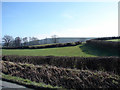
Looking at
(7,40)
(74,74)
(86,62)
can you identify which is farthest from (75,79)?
(7,40)

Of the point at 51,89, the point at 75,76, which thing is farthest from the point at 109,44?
the point at 51,89

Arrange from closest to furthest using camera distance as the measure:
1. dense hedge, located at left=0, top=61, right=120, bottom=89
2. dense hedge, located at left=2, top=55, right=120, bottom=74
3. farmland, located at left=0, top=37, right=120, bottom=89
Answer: dense hedge, located at left=0, top=61, right=120, bottom=89 → farmland, located at left=0, top=37, right=120, bottom=89 → dense hedge, located at left=2, top=55, right=120, bottom=74

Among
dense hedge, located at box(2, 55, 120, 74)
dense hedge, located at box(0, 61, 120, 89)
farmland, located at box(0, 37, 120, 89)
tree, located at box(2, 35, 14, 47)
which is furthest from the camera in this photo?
tree, located at box(2, 35, 14, 47)

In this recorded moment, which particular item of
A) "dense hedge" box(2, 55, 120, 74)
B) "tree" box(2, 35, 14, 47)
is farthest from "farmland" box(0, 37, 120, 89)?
"tree" box(2, 35, 14, 47)

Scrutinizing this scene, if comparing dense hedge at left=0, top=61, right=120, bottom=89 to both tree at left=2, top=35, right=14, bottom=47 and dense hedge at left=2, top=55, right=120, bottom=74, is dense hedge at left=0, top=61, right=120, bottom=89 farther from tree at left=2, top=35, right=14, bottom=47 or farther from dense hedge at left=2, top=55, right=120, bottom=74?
tree at left=2, top=35, right=14, bottom=47

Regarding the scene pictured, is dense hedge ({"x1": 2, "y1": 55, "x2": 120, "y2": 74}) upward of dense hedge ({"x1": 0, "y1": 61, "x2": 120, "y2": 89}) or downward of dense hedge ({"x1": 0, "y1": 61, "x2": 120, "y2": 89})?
upward

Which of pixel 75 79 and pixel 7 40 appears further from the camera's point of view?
pixel 7 40

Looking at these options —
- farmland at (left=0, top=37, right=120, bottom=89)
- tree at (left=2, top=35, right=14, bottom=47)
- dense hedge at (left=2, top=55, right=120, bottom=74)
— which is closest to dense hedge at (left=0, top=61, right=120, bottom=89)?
farmland at (left=0, top=37, right=120, bottom=89)

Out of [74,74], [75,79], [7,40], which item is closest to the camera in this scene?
[75,79]

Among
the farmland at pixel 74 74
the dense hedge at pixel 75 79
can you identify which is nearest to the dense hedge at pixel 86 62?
the farmland at pixel 74 74

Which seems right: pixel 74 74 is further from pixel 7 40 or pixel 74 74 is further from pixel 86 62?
pixel 7 40

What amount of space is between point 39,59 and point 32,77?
3849 millimetres

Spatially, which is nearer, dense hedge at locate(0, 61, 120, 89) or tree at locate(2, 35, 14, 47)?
dense hedge at locate(0, 61, 120, 89)

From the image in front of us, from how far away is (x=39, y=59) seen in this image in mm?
10117
